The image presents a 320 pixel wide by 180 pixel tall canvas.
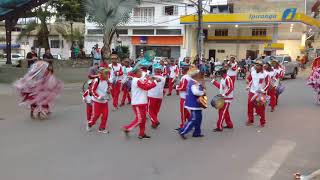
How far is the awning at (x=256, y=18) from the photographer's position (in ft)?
130

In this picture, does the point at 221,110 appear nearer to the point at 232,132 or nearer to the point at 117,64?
the point at 232,132

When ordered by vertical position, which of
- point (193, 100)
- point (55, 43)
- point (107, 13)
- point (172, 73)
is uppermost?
point (107, 13)

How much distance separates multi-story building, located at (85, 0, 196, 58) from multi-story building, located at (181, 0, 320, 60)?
1647 millimetres

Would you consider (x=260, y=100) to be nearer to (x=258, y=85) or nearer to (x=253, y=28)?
(x=258, y=85)

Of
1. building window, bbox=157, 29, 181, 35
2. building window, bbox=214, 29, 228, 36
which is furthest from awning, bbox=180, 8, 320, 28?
building window, bbox=214, 29, 228, 36

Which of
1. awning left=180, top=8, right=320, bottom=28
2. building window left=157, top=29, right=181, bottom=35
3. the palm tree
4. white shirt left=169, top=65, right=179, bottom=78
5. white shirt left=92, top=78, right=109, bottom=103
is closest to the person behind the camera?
white shirt left=92, top=78, right=109, bottom=103

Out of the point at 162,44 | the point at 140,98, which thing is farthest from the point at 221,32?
the point at 140,98

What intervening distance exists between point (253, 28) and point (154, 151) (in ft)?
131

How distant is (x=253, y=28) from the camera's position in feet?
152

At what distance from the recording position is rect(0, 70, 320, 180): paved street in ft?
22.5

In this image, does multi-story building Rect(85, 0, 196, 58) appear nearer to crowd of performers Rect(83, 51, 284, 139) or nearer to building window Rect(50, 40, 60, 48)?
building window Rect(50, 40, 60, 48)

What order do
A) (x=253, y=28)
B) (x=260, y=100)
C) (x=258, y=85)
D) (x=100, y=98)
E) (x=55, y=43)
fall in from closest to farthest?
(x=100, y=98) → (x=260, y=100) → (x=258, y=85) → (x=253, y=28) → (x=55, y=43)

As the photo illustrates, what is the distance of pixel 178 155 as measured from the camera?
7.95 m

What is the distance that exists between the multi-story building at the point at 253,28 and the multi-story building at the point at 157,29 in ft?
5.40
